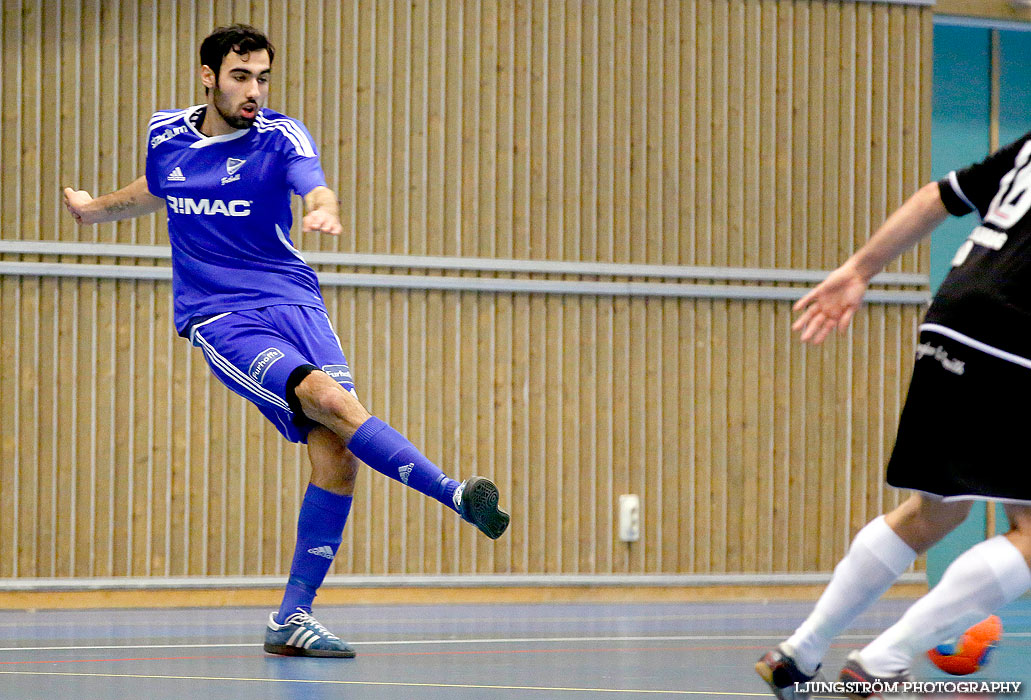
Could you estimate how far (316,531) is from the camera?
12.6 ft

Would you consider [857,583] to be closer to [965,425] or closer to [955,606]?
[955,606]

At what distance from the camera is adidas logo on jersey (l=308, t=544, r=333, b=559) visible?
3824mm

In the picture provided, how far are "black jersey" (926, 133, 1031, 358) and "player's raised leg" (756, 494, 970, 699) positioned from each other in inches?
13.5

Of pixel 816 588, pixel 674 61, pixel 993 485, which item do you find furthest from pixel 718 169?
pixel 993 485

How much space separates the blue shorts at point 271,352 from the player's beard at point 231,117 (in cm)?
55

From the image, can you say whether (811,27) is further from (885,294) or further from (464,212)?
(464,212)

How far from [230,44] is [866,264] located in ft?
7.25

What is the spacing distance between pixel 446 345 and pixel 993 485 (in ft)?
15.0

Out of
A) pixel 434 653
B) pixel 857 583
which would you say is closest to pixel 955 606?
pixel 857 583

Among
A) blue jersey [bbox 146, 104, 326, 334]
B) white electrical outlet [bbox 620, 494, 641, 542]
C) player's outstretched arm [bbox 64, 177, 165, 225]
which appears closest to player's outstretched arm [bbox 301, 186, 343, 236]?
blue jersey [bbox 146, 104, 326, 334]

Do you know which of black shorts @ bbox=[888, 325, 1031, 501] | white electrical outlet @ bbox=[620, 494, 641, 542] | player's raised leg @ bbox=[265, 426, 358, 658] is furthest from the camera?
white electrical outlet @ bbox=[620, 494, 641, 542]

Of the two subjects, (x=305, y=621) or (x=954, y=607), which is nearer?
(x=954, y=607)

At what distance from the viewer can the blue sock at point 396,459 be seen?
3.46m

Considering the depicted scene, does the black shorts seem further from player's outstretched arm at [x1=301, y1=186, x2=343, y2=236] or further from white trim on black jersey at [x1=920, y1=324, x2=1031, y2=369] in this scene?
player's outstretched arm at [x1=301, y1=186, x2=343, y2=236]
